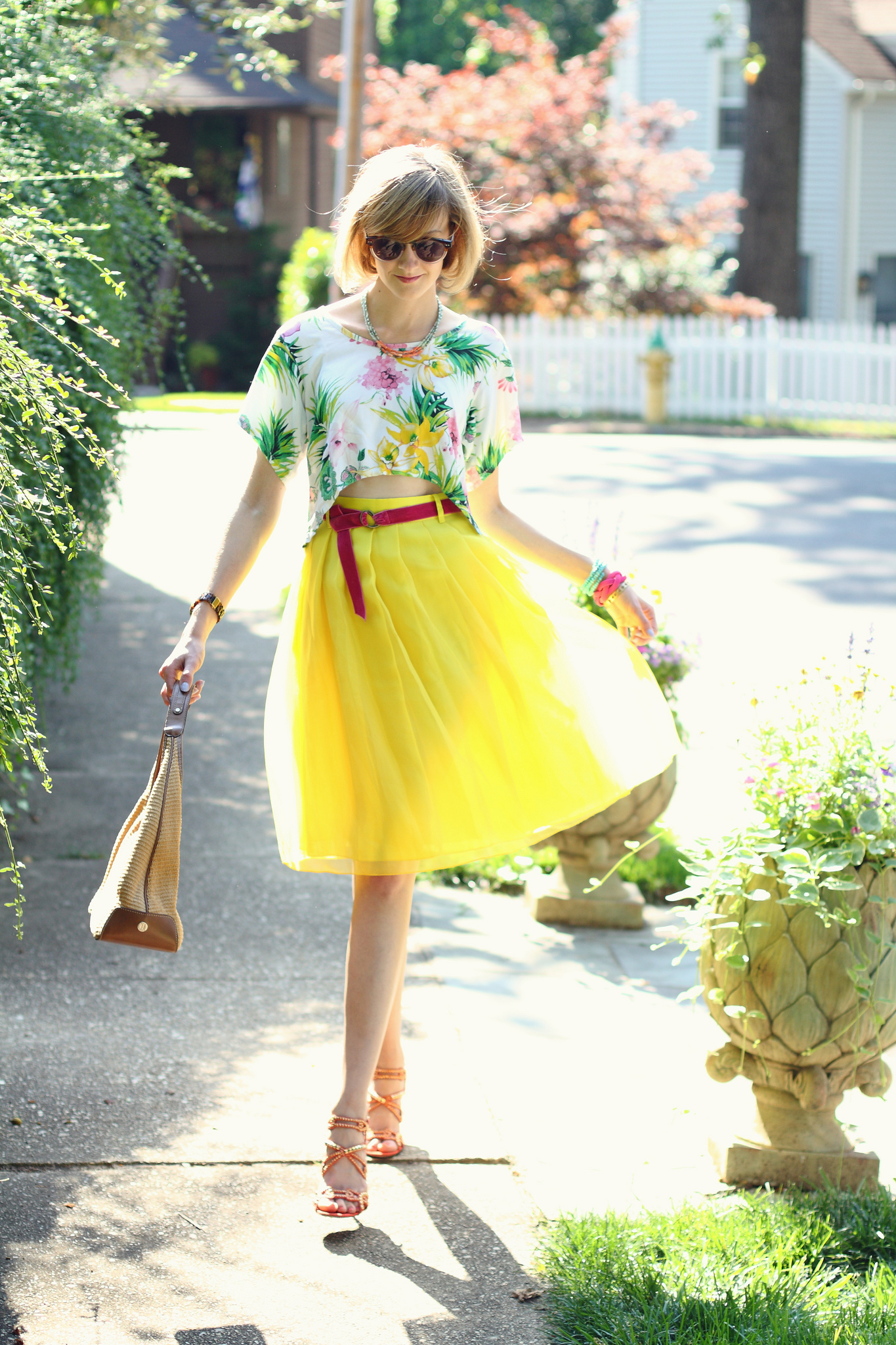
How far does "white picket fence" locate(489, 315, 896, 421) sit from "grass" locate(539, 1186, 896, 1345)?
17852 mm

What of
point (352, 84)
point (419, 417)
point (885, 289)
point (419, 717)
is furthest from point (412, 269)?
point (885, 289)

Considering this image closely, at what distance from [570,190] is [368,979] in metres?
19.6

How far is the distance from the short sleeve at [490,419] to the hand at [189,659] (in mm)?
656

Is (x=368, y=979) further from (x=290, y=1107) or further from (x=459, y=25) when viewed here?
(x=459, y=25)

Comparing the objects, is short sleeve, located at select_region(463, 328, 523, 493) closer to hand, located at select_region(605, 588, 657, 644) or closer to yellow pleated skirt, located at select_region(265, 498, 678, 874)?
yellow pleated skirt, located at select_region(265, 498, 678, 874)

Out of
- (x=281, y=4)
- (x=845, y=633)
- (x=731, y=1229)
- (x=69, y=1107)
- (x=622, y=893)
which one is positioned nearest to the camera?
(x=731, y=1229)

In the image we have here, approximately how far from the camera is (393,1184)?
2.93m

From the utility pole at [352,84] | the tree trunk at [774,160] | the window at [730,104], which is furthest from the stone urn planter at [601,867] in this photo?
the window at [730,104]

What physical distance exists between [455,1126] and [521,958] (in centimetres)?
112

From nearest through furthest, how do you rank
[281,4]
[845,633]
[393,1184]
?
[393,1184] < [281,4] < [845,633]

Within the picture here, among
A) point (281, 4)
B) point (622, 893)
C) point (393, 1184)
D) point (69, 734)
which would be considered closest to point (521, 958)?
point (622, 893)

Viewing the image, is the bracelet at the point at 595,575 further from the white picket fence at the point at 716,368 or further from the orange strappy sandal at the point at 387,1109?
the white picket fence at the point at 716,368

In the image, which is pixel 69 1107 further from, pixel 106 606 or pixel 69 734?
pixel 106 606

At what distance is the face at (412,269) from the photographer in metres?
2.77
